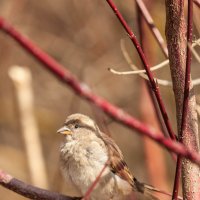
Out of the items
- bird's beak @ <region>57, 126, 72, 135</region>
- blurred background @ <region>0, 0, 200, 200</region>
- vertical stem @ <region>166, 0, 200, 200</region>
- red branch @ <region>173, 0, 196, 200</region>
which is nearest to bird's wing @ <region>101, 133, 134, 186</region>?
bird's beak @ <region>57, 126, 72, 135</region>

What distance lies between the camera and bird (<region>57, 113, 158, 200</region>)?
12.0ft

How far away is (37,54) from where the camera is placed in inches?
43.8

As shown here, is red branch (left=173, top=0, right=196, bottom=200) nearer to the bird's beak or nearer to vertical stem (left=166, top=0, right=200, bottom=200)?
vertical stem (left=166, top=0, right=200, bottom=200)

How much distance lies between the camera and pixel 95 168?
3684 millimetres

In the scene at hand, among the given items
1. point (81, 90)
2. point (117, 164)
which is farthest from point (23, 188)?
point (81, 90)

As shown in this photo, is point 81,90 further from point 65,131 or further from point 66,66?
point 66,66

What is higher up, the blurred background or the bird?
the blurred background

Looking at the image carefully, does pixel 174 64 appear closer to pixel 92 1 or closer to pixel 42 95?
pixel 92 1

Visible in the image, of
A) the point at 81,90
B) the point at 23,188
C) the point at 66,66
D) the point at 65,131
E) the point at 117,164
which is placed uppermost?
the point at 66,66

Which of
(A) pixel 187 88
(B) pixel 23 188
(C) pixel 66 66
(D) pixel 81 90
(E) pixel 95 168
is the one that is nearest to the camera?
(D) pixel 81 90

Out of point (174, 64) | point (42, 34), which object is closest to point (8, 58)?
point (42, 34)

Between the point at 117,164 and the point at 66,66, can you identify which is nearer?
the point at 117,164

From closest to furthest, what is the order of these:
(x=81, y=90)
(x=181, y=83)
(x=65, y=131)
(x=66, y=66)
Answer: (x=81, y=90) → (x=181, y=83) → (x=65, y=131) → (x=66, y=66)

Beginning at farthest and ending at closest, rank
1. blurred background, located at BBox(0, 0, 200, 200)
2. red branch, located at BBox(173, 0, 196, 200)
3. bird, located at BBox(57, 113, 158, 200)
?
blurred background, located at BBox(0, 0, 200, 200) → bird, located at BBox(57, 113, 158, 200) → red branch, located at BBox(173, 0, 196, 200)
